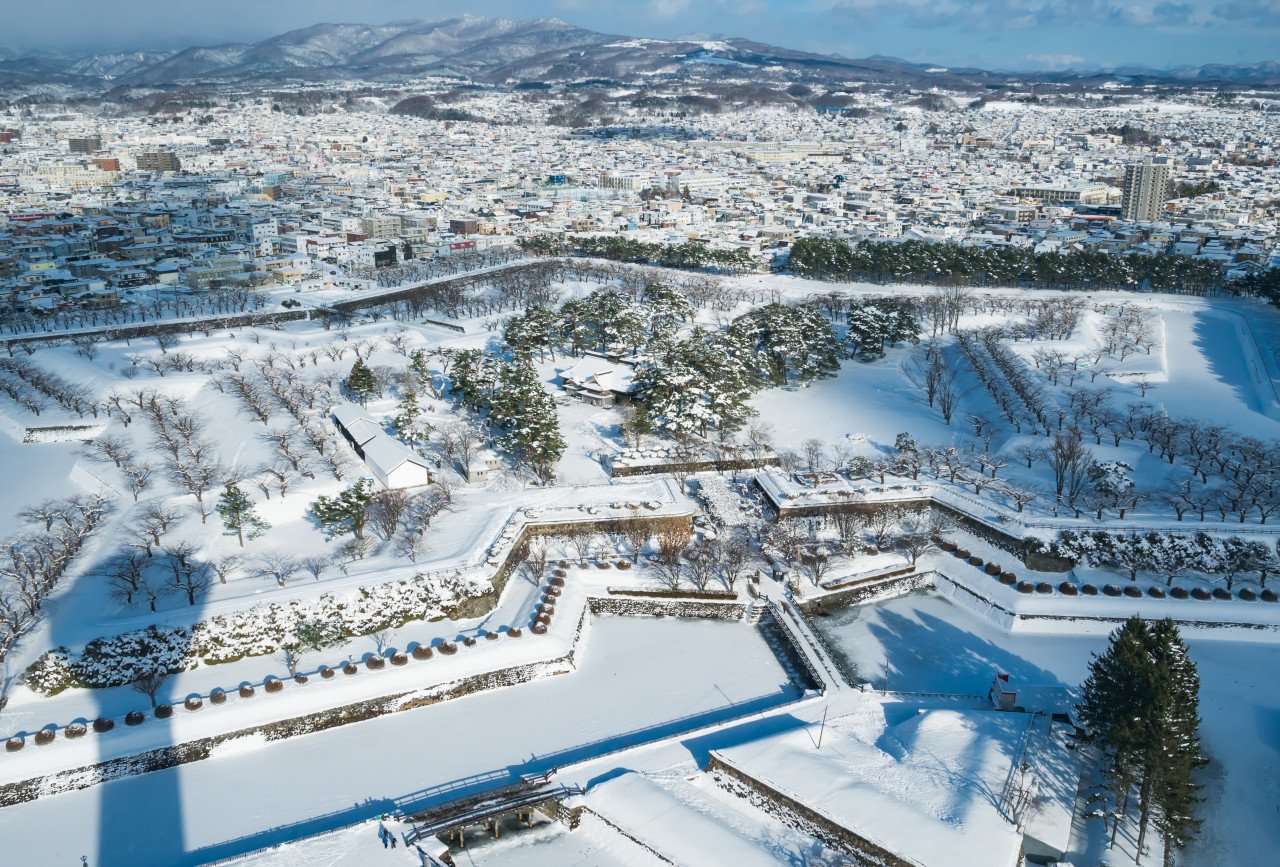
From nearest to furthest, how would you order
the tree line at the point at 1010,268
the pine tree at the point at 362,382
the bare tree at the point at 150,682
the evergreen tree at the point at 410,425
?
the bare tree at the point at 150,682
the evergreen tree at the point at 410,425
the pine tree at the point at 362,382
the tree line at the point at 1010,268

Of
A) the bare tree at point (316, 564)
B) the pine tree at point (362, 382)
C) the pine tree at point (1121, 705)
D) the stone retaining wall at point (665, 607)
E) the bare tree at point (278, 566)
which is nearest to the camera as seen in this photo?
the pine tree at point (1121, 705)

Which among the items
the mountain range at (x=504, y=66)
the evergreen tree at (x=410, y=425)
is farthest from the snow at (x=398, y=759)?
the mountain range at (x=504, y=66)

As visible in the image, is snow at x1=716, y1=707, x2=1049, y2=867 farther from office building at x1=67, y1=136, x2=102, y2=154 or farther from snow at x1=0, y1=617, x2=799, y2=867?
office building at x1=67, y1=136, x2=102, y2=154

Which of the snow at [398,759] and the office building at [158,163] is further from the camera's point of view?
the office building at [158,163]

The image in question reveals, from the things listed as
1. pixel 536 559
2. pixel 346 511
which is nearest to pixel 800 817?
pixel 536 559

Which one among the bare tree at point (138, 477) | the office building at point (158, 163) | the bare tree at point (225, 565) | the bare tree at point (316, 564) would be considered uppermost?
the office building at point (158, 163)

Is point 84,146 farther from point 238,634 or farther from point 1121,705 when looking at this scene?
point 1121,705

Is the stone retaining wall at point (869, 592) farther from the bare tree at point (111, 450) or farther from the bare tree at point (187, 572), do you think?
the bare tree at point (111, 450)
